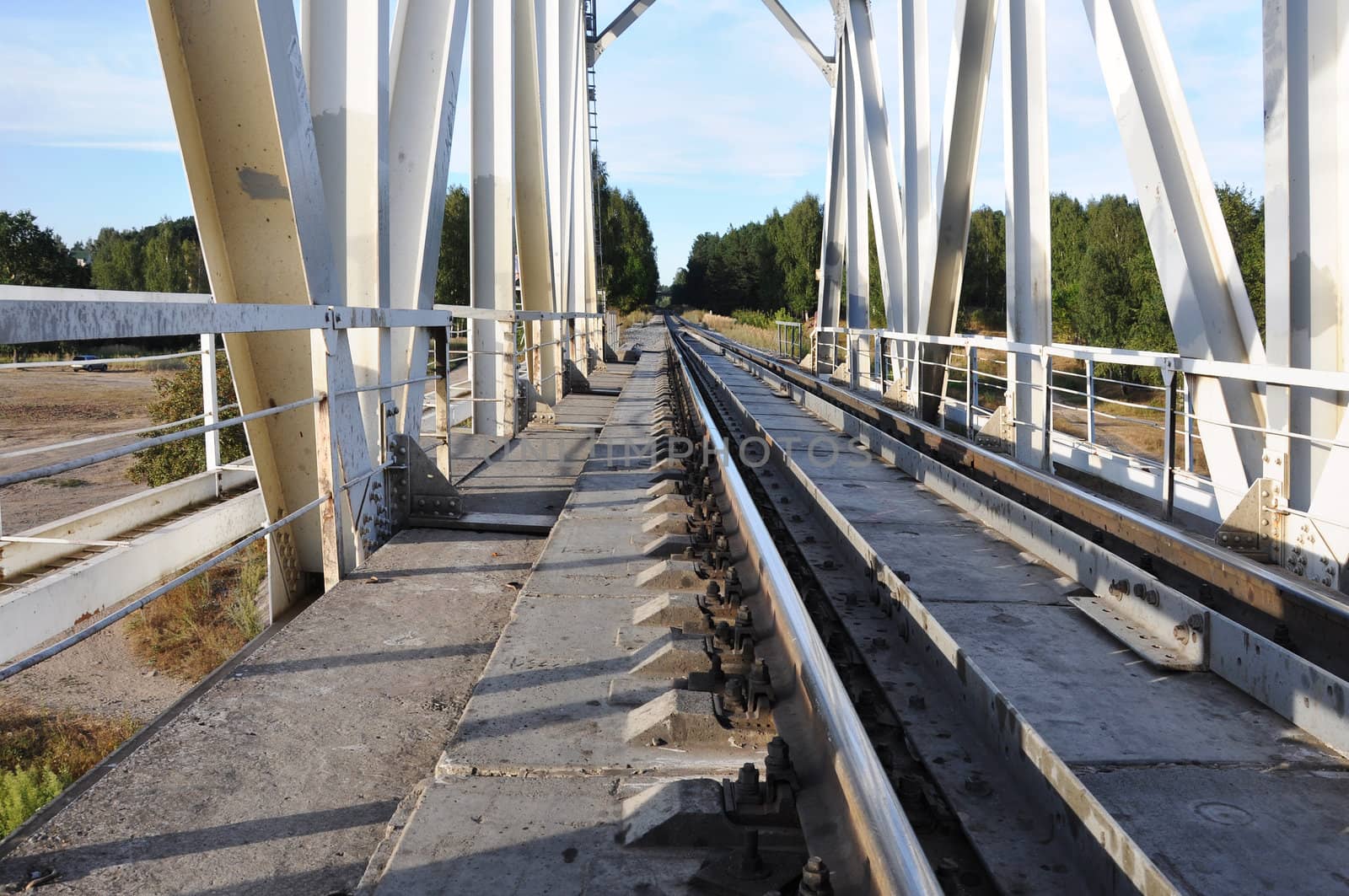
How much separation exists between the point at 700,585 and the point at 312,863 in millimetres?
1765

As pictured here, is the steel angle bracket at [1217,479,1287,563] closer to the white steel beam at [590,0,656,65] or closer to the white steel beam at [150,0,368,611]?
the white steel beam at [150,0,368,611]

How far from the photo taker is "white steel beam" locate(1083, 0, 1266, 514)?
5.56m

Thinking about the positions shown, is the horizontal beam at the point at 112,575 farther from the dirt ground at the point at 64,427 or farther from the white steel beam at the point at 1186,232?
the white steel beam at the point at 1186,232

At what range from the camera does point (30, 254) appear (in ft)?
182

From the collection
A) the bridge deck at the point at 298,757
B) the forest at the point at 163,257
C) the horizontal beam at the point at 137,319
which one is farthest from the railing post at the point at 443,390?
the forest at the point at 163,257

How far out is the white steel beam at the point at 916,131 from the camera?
39.8 ft

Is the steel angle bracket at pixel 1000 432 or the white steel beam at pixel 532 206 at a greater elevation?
the white steel beam at pixel 532 206

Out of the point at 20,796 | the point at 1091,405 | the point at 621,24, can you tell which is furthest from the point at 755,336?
the point at 20,796

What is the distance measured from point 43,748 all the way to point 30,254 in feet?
198

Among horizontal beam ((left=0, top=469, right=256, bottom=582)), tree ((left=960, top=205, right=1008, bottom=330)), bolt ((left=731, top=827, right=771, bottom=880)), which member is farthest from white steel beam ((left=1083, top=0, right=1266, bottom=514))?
tree ((left=960, top=205, right=1008, bottom=330))

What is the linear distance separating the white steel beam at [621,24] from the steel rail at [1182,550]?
2840 centimetres

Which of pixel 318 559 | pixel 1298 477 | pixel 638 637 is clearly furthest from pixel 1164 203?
pixel 318 559

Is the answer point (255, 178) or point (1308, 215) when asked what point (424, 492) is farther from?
point (1308, 215)

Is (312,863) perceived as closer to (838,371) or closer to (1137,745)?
(1137,745)
